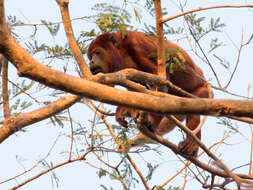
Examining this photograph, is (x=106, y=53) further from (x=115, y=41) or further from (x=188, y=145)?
(x=188, y=145)

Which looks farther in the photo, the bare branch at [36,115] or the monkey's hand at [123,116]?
the monkey's hand at [123,116]

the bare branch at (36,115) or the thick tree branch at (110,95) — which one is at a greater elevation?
the thick tree branch at (110,95)

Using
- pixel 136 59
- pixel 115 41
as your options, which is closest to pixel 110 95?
pixel 136 59

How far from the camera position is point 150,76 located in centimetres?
289

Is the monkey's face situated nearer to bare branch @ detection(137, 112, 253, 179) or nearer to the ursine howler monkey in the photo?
the ursine howler monkey

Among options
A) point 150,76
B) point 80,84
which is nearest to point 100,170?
point 150,76

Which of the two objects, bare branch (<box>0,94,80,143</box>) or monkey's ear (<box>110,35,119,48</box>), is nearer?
bare branch (<box>0,94,80,143</box>)

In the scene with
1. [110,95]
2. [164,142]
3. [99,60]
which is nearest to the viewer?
[110,95]

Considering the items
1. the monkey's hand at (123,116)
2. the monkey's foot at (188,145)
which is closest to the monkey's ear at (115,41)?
the monkey's hand at (123,116)

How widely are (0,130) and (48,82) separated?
1.06 meters

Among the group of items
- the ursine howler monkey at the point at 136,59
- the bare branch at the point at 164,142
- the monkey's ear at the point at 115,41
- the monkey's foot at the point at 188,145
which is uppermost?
the monkey's ear at the point at 115,41

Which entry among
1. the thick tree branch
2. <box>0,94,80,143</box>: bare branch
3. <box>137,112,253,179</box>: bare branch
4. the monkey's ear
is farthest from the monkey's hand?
the thick tree branch

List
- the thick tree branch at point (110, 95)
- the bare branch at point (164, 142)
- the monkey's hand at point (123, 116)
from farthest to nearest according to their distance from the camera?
the monkey's hand at point (123, 116), the bare branch at point (164, 142), the thick tree branch at point (110, 95)

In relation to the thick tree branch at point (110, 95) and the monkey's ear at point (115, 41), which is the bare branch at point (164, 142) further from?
the monkey's ear at point (115, 41)
